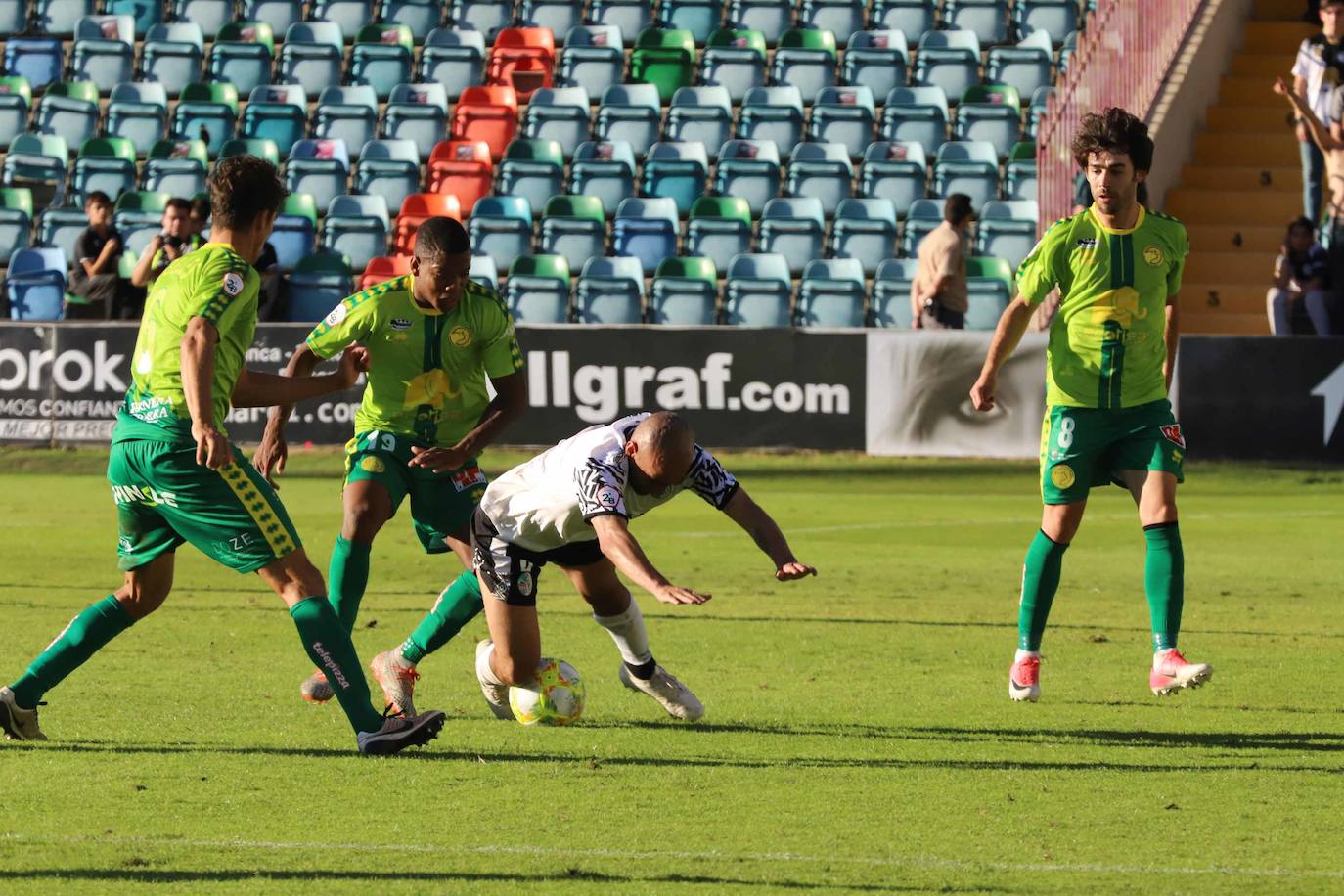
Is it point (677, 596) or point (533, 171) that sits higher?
point (533, 171)

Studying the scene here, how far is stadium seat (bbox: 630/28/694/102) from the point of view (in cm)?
2562

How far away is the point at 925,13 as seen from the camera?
1019 inches

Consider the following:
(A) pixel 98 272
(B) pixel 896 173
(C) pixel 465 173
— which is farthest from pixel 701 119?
(A) pixel 98 272

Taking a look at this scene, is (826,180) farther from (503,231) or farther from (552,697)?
(552,697)

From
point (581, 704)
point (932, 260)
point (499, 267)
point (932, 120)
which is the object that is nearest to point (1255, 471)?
point (932, 260)

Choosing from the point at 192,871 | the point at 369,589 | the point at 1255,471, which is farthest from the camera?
the point at 1255,471

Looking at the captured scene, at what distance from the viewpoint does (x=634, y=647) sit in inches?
299

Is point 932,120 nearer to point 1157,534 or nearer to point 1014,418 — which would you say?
point 1014,418

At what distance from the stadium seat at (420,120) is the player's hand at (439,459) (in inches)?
690

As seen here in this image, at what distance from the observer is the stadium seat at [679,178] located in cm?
2388

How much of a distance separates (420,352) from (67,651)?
182cm

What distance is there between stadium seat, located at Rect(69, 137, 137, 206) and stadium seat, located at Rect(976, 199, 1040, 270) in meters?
9.85

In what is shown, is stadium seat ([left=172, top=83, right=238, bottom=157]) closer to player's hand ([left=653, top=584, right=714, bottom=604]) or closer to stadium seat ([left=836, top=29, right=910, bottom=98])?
stadium seat ([left=836, top=29, right=910, bottom=98])

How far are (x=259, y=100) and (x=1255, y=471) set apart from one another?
13.0 metres
